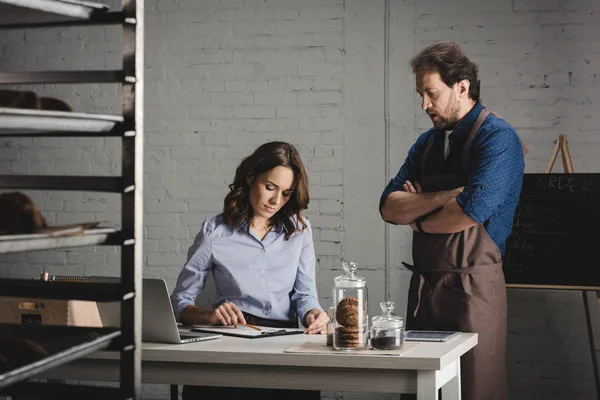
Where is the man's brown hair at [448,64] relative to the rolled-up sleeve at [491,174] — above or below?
above

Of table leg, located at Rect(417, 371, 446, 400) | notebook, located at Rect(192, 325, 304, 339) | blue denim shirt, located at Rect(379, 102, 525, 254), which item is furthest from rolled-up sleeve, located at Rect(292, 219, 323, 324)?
table leg, located at Rect(417, 371, 446, 400)

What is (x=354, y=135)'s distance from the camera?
472 cm

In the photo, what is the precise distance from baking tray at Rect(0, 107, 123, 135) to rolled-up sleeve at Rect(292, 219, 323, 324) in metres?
2.02

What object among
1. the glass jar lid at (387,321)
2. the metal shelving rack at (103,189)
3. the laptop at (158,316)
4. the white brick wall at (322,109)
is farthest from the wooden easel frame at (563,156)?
the metal shelving rack at (103,189)

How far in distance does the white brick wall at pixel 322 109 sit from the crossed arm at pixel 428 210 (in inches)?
58.9

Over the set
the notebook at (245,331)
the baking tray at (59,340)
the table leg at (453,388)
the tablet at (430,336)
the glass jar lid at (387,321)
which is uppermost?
the baking tray at (59,340)

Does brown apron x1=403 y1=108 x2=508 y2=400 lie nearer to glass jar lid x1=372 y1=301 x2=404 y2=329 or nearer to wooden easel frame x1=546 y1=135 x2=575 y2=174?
glass jar lid x1=372 y1=301 x2=404 y2=329

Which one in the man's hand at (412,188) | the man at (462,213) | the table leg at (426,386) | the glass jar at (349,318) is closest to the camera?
the table leg at (426,386)

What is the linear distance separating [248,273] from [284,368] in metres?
0.79

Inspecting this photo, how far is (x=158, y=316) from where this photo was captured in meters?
2.45

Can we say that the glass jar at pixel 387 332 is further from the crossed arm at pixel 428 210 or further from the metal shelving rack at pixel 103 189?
the metal shelving rack at pixel 103 189

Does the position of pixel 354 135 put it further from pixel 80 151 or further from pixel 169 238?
pixel 80 151

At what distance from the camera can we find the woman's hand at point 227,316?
283cm

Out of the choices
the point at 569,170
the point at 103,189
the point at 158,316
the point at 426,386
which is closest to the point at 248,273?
the point at 158,316
